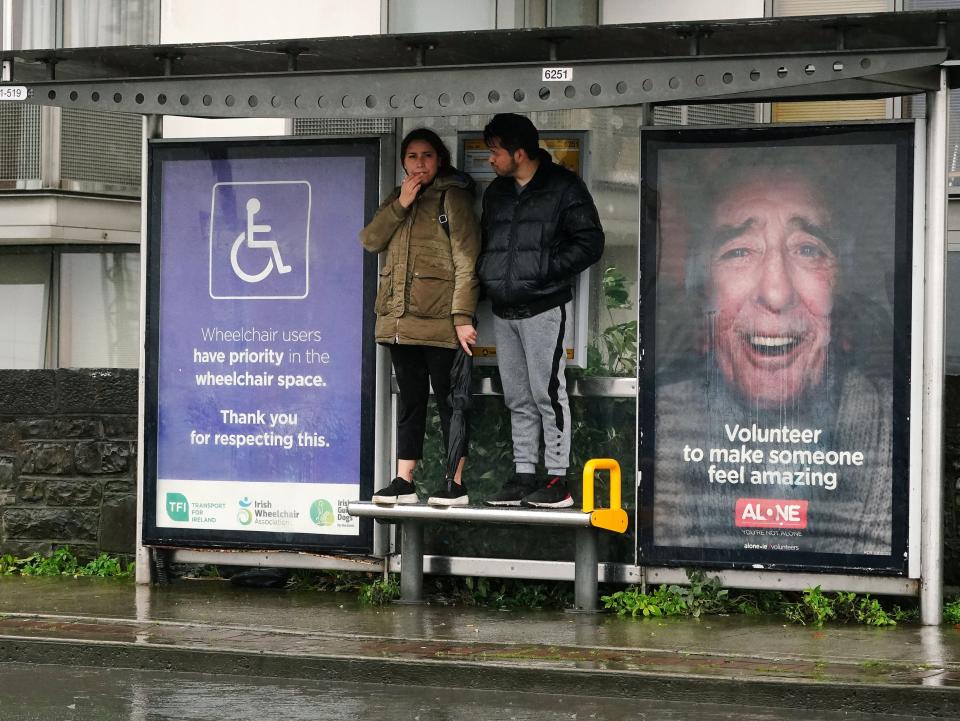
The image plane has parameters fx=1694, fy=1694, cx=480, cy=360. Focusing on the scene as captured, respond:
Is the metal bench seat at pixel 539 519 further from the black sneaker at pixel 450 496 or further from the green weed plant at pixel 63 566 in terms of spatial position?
the green weed plant at pixel 63 566

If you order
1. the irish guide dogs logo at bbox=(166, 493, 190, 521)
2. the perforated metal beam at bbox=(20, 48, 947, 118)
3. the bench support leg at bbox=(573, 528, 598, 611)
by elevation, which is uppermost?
the perforated metal beam at bbox=(20, 48, 947, 118)

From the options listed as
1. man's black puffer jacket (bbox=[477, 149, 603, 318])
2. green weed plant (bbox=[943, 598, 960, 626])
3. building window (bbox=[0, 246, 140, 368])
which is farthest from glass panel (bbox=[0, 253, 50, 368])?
green weed plant (bbox=[943, 598, 960, 626])

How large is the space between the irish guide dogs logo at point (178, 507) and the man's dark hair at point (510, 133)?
2.86 meters

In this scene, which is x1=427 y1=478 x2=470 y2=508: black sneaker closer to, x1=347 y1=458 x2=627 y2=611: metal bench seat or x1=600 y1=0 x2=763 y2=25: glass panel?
x1=347 y1=458 x2=627 y2=611: metal bench seat

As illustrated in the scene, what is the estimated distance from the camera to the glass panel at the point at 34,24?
13.4m

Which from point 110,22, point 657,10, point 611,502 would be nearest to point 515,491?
point 611,502

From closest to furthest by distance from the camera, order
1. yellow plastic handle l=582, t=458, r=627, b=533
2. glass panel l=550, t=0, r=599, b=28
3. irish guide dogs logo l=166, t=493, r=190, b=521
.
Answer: yellow plastic handle l=582, t=458, r=627, b=533
irish guide dogs logo l=166, t=493, r=190, b=521
glass panel l=550, t=0, r=599, b=28

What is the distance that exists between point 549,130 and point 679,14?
167 cm

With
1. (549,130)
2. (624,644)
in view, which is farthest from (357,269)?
(624,644)

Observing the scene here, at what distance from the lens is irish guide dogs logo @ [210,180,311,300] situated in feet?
32.8

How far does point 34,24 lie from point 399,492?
600cm

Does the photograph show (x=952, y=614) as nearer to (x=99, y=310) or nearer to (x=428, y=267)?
(x=428, y=267)

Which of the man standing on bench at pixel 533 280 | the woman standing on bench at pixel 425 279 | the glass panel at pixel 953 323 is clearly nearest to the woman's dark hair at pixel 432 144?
the woman standing on bench at pixel 425 279

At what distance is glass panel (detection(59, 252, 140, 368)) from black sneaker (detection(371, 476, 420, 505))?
3579 mm
